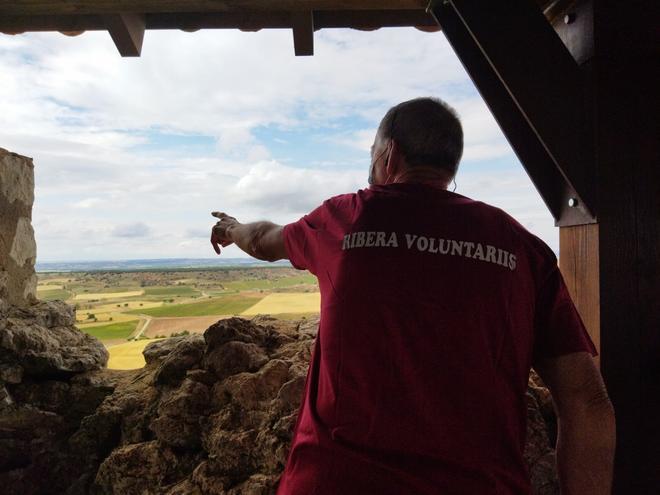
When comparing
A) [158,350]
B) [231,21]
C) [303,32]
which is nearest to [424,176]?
[303,32]

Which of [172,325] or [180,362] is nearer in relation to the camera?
[180,362]

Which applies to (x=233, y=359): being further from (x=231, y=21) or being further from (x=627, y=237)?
(x=627, y=237)

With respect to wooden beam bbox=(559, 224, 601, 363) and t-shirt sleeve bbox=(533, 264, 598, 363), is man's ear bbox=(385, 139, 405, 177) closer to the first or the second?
t-shirt sleeve bbox=(533, 264, 598, 363)

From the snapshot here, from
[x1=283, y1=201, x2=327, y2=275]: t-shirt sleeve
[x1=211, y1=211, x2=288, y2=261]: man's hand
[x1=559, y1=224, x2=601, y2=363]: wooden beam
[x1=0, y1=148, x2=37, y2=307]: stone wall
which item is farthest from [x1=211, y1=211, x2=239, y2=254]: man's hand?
[x1=0, y1=148, x2=37, y2=307]: stone wall

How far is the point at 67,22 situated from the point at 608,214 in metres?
3.02

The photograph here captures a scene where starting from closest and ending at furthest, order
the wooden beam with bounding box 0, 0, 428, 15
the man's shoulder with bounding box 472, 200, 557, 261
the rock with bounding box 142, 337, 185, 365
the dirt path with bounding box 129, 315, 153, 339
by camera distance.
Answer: the man's shoulder with bounding box 472, 200, 557, 261
the wooden beam with bounding box 0, 0, 428, 15
the rock with bounding box 142, 337, 185, 365
the dirt path with bounding box 129, 315, 153, 339

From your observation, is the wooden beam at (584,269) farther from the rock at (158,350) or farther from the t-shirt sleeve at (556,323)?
the rock at (158,350)

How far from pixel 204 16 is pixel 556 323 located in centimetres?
239

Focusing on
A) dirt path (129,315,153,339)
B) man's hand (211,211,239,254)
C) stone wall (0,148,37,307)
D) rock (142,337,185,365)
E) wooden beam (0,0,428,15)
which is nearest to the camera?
man's hand (211,211,239,254)

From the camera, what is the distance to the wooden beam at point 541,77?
72.6 inches

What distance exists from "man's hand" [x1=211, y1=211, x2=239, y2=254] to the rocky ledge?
87 centimetres

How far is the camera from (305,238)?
1.53m

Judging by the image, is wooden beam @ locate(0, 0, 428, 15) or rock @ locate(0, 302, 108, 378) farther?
rock @ locate(0, 302, 108, 378)

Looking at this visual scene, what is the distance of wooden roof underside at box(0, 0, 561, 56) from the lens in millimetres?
2217
